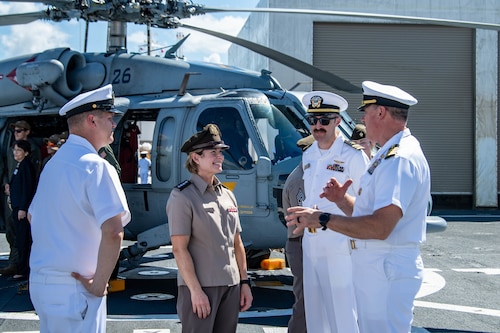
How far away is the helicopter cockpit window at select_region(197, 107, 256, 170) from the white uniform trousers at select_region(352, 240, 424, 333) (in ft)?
12.5

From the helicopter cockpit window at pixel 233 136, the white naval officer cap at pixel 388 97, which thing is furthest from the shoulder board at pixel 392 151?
the helicopter cockpit window at pixel 233 136

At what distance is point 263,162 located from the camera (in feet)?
22.3

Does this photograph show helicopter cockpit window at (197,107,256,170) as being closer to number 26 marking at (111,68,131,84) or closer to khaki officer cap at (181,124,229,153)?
number 26 marking at (111,68,131,84)

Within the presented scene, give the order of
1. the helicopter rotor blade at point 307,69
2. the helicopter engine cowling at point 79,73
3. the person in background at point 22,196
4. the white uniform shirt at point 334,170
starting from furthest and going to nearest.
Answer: the helicopter engine cowling at point 79,73
the person in background at point 22,196
the helicopter rotor blade at point 307,69
the white uniform shirt at point 334,170

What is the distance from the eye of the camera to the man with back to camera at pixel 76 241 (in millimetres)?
2908

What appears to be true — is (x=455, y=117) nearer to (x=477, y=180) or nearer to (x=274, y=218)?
(x=477, y=180)

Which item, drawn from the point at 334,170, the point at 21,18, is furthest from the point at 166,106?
the point at 334,170

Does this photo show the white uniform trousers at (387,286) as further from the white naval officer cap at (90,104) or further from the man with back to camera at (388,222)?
the white naval officer cap at (90,104)

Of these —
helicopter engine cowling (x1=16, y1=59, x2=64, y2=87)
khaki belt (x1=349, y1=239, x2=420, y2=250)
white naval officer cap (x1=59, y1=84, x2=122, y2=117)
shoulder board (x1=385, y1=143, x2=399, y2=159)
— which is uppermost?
helicopter engine cowling (x1=16, y1=59, x2=64, y2=87)

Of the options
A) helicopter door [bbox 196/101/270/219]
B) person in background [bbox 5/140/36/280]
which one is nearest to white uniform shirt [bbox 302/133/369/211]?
helicopter door [bbox 196/101/270/219]

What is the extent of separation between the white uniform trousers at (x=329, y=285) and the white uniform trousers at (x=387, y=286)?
0.82m

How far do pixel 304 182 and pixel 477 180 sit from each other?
1648cm

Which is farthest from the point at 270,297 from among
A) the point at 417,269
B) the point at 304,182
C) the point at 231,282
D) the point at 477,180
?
the point at 477,180

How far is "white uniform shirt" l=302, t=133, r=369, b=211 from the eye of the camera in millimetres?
4266
